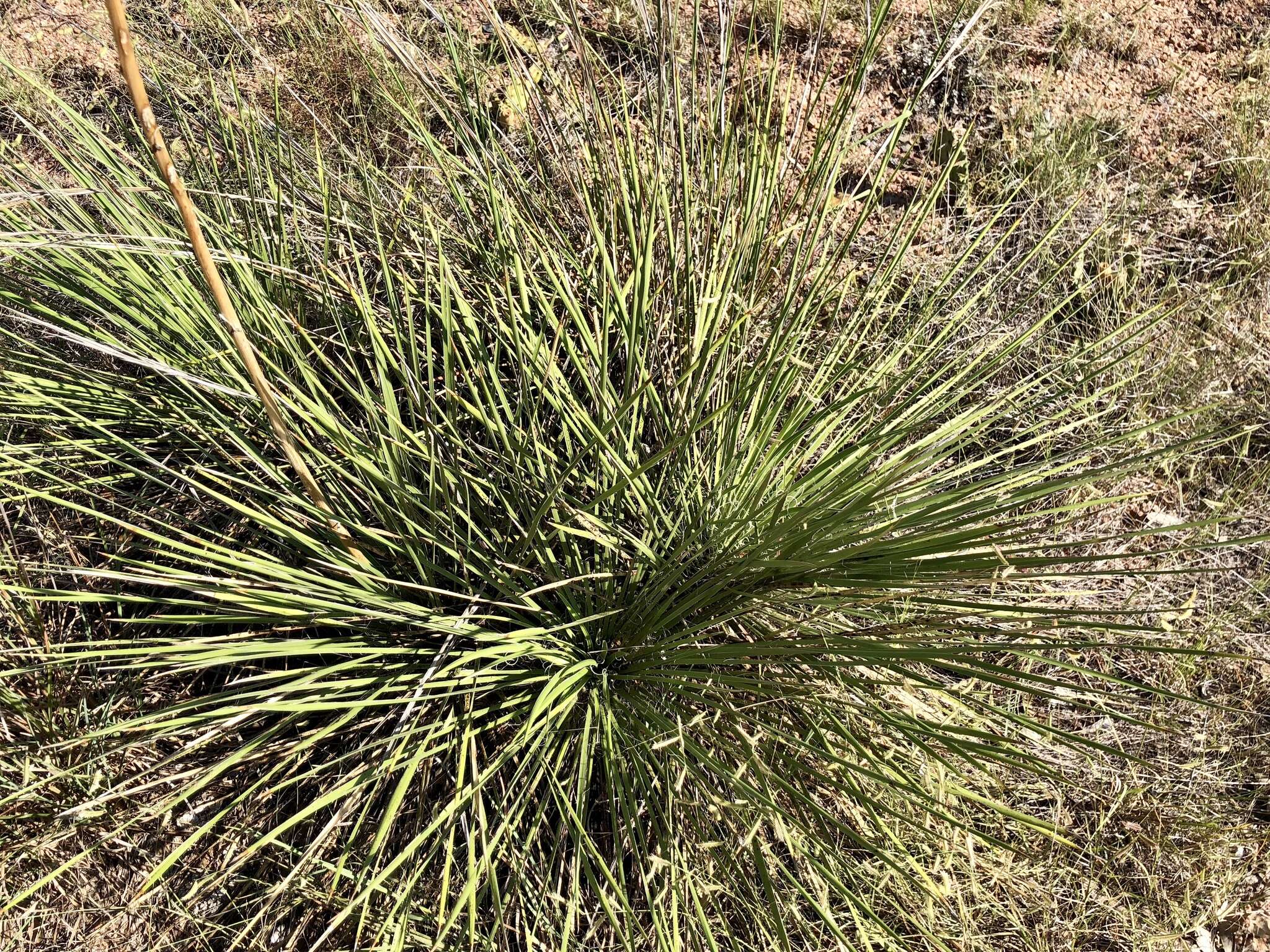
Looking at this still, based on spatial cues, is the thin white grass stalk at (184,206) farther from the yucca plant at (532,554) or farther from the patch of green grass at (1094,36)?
the patch of green grass at (1094,36)

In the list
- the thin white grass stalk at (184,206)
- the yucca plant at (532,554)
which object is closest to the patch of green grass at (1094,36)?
the yucca plant at (532,554)

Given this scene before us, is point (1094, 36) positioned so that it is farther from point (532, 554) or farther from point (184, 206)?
point (184, 206)

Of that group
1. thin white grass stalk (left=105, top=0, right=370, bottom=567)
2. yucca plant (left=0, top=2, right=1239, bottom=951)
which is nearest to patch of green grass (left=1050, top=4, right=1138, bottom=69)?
yucca plant (left=0, top=2, right=1239, bottom=951)

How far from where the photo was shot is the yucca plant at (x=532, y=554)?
51.6 inches

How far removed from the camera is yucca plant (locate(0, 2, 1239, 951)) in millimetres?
1311

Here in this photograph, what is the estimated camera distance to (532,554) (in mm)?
1595

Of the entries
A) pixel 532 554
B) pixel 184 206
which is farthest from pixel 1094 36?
pixel 184 206

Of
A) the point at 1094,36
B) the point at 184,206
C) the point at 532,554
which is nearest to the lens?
the point at 184,206

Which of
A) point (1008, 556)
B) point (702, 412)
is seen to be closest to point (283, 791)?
point (702, 412)

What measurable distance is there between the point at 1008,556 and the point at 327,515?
893 millimetres

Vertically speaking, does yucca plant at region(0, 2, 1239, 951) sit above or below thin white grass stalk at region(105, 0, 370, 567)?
below

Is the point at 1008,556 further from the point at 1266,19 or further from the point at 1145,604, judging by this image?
the point at 1266,19

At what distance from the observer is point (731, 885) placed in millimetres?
1541

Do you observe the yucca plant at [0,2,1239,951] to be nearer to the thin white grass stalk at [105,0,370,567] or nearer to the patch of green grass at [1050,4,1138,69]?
the thin white grass stalk at [105,0,370,567]
